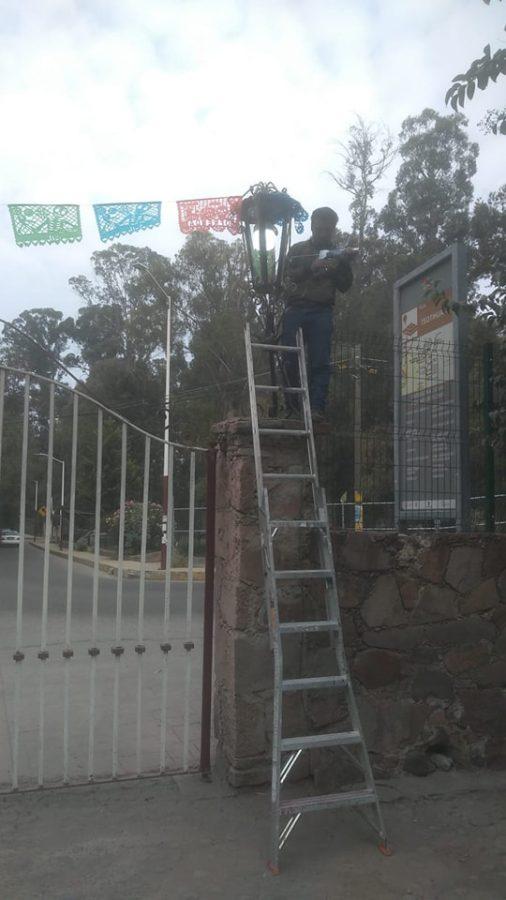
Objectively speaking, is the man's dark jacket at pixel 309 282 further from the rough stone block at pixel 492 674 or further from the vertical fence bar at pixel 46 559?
the rough stone block at pixel 492 674

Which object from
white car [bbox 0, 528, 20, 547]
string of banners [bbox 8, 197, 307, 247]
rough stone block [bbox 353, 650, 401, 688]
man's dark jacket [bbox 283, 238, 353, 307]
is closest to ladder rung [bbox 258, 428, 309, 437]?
man's dark jacket [bbox 283, 238, 353, 307]

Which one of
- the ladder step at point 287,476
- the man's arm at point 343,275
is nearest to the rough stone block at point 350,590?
the ladder step at point 287,476

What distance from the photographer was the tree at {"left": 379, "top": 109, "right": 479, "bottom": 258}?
3650 centimetres

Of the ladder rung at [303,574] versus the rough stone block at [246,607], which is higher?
the ladder rung at [303,574]

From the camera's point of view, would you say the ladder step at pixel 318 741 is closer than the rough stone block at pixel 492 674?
Yes

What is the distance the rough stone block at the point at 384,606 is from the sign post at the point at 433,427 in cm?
136

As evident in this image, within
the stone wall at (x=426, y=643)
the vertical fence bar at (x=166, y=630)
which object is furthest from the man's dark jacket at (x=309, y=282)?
the stone wall at (x=426, y=643)

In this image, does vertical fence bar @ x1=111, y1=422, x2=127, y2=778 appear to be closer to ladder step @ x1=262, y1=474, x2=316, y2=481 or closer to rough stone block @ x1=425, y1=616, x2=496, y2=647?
ladder step @ x1=262, y1=474, x2=316, y2=481

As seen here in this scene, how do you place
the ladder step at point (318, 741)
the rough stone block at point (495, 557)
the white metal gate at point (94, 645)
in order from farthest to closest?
the rough stone block at point (495, 557)
the white metal gate at point (94, 645)
the ladder step at point (318, 741)

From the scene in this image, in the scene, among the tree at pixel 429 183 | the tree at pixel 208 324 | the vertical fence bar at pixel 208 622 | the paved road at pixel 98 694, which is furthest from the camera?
the tree at pixel 429 183

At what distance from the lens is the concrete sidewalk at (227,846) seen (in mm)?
3254

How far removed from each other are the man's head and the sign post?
3.41 feet

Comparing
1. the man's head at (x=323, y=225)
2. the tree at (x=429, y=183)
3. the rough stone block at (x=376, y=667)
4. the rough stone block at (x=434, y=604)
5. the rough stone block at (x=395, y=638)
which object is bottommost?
the rough stone block at (x=376, y=667)

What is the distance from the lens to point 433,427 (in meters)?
6.00
